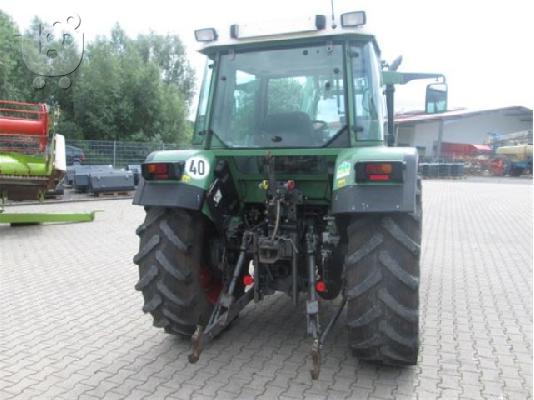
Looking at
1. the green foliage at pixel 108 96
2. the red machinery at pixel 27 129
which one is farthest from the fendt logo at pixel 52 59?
the red machinery at pixel 27 129

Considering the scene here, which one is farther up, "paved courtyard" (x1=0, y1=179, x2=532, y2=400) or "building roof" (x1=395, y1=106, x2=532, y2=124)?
"building roof" (x1=395, y1=106, x2=532, y2=124)

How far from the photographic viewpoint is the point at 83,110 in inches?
1131

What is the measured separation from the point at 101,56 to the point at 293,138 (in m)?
Answer: 28.4

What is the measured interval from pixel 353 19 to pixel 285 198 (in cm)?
130

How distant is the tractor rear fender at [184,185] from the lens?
3.55m

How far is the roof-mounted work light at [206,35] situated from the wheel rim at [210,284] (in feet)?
5.67

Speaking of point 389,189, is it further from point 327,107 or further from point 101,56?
point 101,56

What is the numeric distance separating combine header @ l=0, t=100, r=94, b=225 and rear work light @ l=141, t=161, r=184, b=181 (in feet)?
18.9

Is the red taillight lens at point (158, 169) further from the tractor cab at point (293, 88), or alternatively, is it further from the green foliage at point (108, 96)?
the green foliage at point (108, 96)

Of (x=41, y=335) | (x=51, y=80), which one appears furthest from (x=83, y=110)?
(x=41, y=335)

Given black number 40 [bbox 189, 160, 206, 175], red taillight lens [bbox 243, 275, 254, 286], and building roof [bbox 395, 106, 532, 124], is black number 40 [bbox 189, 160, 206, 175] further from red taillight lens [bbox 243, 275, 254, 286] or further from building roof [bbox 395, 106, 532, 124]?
building roof [bbox 395, 106, 532, 124]

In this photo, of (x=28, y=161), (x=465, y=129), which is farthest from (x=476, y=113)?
(x=28, y=161)

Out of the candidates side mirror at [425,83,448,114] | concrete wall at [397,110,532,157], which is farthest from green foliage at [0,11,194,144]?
side mirror at [425,83,448,114]

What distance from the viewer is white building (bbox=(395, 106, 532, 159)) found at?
39.8 m
